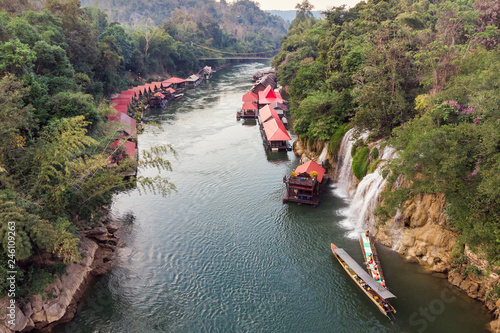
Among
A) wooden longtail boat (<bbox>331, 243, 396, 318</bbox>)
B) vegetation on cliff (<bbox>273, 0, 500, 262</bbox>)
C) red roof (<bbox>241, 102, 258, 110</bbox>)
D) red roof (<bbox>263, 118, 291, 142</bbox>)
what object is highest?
vegetation on cliff (<bbox>273, 0, 500, 262</bbox>)

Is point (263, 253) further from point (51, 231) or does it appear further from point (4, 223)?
point (4, 223)

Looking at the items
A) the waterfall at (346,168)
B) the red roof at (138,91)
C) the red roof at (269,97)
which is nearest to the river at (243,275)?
the waterfall at (346,168)

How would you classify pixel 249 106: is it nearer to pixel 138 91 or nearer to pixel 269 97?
pixel 269 97

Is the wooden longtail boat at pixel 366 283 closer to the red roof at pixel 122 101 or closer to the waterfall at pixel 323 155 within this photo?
the waterfall at pixel 323 155

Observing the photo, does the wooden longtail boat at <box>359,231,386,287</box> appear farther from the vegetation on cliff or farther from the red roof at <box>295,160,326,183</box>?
the red roof at <box>295,160,326,183</box>

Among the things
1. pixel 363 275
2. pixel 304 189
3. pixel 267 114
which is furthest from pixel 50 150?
pixel 267 114

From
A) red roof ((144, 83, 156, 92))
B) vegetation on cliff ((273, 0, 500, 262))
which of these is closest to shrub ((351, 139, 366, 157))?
vegetation on cliff ((273, 0, 500, 262))
